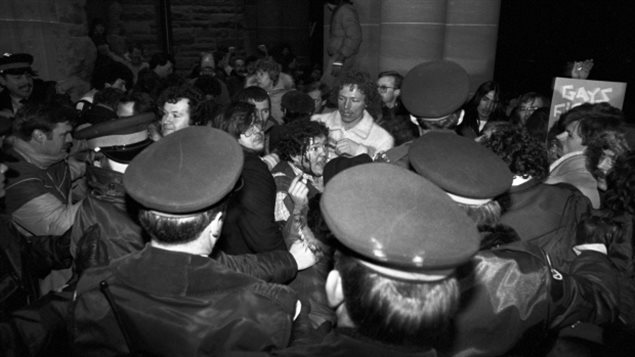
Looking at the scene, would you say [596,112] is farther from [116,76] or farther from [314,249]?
[116,76]

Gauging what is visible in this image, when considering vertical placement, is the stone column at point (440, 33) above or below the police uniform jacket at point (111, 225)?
above

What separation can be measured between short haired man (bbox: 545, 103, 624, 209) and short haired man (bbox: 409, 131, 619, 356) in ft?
3.99

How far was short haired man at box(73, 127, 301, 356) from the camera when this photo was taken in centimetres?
131

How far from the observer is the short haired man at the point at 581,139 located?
9.69ft

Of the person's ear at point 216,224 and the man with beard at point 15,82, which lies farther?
the man with beard at point 15,82

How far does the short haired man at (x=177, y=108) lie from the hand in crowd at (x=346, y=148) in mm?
1166

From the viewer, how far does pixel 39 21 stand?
534 centimetres

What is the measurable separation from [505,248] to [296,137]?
1.63 metres

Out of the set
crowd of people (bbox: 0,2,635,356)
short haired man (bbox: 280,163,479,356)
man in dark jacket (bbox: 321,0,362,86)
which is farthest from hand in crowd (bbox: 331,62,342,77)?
short haired man (bbox: 280,163,479,356)

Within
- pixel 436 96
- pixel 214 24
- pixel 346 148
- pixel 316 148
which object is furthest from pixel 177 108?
pixel 214 24

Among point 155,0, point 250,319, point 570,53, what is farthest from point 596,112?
point 155,0

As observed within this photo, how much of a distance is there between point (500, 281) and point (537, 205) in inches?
35.7

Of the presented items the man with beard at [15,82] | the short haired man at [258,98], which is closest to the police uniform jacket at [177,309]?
the short haired man at [258,98]

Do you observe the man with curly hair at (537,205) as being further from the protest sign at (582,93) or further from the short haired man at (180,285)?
the protest sign at (582,93)
